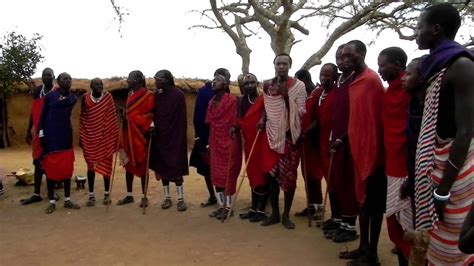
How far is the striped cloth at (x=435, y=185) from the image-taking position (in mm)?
2439

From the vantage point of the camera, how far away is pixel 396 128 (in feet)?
11.5

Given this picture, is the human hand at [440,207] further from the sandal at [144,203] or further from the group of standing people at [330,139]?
the sandal at [144,203]

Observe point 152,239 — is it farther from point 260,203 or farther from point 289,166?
point 289,166

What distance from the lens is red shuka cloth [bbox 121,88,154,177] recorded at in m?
6.29

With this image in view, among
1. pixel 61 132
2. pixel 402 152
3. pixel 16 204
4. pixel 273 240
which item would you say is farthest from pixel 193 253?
pixel 16 204

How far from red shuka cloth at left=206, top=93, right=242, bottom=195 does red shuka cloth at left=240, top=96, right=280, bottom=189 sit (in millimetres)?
188

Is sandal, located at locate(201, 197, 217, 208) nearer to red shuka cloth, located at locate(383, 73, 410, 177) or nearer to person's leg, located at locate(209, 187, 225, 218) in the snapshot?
person's leg, located at locate(209, 187, 225, 218)

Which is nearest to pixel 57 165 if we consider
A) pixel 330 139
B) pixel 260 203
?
pixel 260 203

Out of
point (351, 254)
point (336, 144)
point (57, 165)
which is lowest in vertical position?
point (351, 254)

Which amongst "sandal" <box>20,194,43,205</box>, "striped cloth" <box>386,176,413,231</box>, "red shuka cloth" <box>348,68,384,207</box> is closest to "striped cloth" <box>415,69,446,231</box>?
"striped cloth" <box>386,176,413,231</box>

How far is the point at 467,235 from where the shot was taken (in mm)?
1463

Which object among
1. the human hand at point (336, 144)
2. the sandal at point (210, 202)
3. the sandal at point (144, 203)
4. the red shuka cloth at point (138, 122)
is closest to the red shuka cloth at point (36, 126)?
the red shuka cloth at point (138, 122)

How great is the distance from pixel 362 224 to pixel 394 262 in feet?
1.67

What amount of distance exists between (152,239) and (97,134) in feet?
6.94
